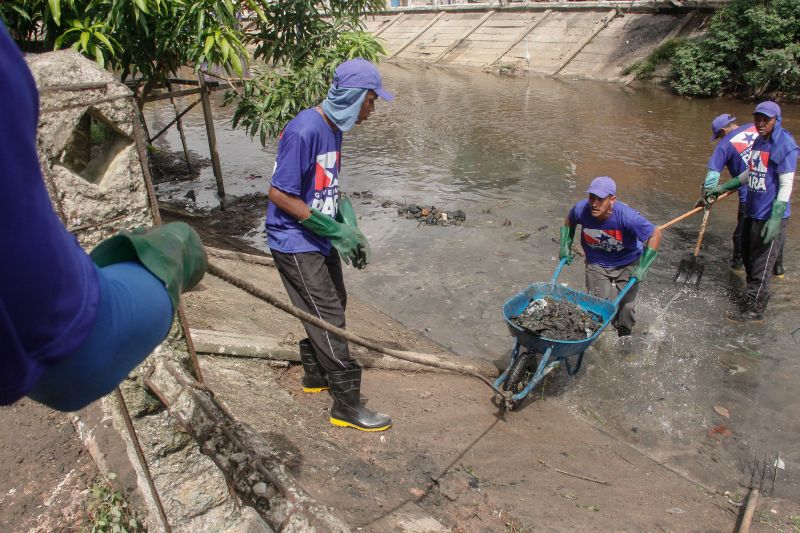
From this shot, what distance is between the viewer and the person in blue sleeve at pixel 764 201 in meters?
5.94

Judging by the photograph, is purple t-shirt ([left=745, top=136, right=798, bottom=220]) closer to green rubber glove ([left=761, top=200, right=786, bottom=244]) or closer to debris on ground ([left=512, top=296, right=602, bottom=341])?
green rubber glove ([left=761, top=200, right=786, bottom=244])

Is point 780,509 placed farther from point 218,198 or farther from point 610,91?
point 610,91

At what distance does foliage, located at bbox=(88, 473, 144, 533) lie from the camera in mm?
2373

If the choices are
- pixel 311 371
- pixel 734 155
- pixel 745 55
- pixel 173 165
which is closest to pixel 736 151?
pixel 734 155

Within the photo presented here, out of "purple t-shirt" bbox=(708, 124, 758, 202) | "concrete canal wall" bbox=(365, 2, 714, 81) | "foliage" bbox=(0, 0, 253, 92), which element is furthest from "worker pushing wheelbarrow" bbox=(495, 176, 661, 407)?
"concrete canal wall" bbox=(365, 2, 714, 81)

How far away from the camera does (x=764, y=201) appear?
20.5ft

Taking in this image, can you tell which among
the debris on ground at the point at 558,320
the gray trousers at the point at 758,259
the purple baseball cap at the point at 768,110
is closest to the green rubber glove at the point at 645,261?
the debris on ground at the point at 558,320

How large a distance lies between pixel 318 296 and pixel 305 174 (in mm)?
749

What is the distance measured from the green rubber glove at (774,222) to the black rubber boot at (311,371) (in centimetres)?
498

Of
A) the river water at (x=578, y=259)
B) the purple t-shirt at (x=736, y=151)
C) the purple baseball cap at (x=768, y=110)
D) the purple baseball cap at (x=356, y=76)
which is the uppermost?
the purple baseball cap at (x=356, y=76)

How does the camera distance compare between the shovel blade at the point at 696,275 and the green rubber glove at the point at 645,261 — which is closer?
the green rubber glove at the point at 645,261

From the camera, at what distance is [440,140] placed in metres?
14.2

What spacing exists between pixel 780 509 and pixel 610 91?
56.4 ft

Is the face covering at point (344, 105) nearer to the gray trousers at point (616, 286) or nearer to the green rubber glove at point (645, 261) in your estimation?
the green rubber glove at point (645, 261)
